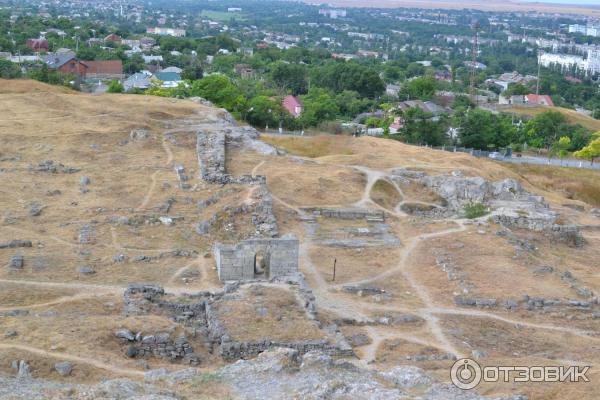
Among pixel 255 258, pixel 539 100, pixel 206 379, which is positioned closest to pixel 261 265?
pixel 255 258

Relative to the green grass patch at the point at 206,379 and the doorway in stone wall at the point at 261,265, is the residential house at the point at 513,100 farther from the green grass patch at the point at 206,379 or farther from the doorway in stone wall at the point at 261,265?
the green grass patch at the point at 206,379

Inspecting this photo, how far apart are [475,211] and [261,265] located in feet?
42.8

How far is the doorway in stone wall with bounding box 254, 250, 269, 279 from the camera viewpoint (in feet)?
90.9

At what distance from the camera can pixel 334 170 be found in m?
43.3

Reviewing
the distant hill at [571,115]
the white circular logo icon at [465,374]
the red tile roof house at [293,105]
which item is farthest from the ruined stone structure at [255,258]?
the distant hill at [571,115]

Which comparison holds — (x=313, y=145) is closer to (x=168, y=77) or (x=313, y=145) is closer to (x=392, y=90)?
(x=168, y=77)

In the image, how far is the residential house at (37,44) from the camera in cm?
12071

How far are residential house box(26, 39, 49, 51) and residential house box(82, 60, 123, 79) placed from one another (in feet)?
64.2

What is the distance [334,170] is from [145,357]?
961 inches

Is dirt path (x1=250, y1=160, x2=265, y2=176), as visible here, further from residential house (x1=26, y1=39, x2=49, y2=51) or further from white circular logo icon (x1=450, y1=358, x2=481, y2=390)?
residential house (x1=26, y1=39, x2=49, y2=51)

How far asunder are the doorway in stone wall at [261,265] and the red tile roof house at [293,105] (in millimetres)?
52768

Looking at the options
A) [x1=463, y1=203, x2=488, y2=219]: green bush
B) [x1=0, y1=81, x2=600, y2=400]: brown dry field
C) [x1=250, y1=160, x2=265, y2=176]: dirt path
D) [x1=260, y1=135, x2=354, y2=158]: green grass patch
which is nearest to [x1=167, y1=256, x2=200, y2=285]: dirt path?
[x1=0, y1=81, x2=600, y2=400]: brown dry field

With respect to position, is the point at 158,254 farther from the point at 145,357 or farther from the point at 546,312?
the point at 546,312

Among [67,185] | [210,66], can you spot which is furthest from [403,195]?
[210,66]
